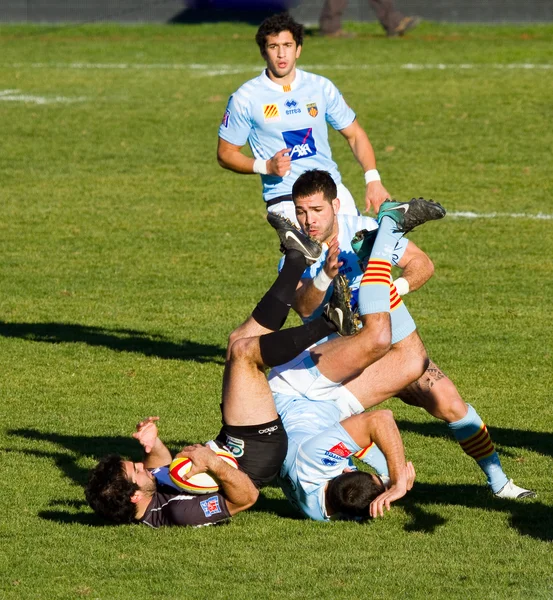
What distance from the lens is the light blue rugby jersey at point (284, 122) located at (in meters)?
10.7

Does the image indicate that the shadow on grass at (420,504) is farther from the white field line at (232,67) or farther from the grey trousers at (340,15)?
the grey trousers at (340,15)

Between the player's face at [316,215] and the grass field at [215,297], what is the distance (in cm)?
185

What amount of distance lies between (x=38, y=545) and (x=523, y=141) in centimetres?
1636

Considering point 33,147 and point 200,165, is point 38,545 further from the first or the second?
point 33,147

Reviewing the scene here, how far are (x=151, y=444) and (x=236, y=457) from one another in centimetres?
55

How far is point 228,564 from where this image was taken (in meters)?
7.19

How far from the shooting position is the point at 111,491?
7684 millimetres

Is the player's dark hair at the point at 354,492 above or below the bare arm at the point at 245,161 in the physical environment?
below

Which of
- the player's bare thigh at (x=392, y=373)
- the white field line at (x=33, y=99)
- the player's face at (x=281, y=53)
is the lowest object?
the white field line at (x=33, y=99)

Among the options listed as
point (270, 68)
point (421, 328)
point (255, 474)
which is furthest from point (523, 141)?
point (255, 474)

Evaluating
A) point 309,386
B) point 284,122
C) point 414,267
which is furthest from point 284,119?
point 309,386

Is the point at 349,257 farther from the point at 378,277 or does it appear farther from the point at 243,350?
the point at 243,350

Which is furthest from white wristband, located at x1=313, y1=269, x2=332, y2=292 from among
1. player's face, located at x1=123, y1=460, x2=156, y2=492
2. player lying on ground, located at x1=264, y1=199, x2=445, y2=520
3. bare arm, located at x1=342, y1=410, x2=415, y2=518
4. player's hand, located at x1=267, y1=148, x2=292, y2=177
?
player's face, located at x1=123, y1=460, x2=156, y2=492

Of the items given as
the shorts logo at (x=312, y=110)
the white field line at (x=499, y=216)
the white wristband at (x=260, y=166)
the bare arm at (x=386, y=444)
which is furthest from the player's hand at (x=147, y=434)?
the white field line at (x=499, y=216)
